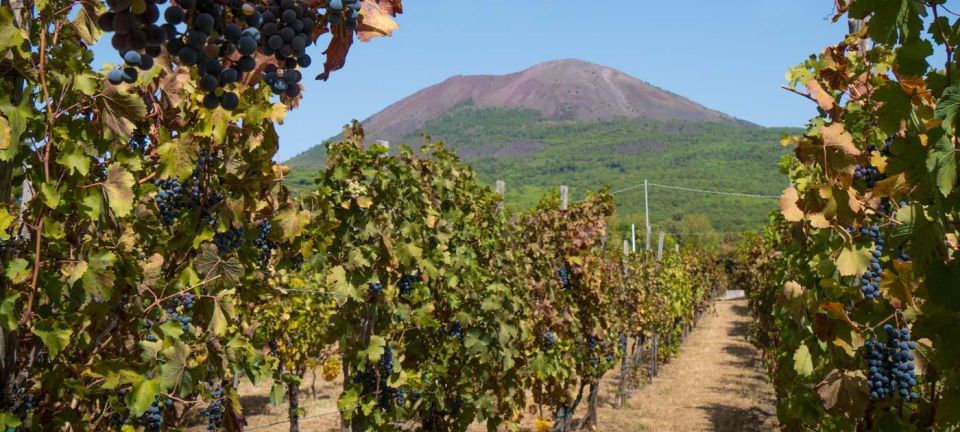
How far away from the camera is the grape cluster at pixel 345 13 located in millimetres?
1327

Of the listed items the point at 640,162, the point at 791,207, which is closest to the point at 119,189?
the point at 791,207

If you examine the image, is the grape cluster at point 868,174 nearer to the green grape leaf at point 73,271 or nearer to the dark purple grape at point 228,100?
the dark purple grape at point 228,100

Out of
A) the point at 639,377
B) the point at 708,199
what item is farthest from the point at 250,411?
the point at 708,199

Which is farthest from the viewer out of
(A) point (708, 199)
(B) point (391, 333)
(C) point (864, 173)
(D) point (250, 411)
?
(A) point (708, 199)

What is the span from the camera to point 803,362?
3645mm

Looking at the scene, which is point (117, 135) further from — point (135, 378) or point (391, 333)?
point (391, 333)

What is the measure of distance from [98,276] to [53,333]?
0.22 metres

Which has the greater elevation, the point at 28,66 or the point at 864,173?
the point at 28,66

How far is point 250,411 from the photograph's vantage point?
12.7 m

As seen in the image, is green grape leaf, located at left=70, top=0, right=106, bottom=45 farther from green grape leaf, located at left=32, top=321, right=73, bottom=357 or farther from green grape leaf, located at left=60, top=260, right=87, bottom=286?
green grape leaf, located at left=32, top=321, right=73, bottom=357

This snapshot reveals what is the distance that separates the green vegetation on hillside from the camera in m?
97.1

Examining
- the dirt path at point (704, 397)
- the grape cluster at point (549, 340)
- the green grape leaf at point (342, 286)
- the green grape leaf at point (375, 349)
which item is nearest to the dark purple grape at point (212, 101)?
the green grape leaf at point (342, 286)

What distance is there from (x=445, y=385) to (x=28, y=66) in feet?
17.2

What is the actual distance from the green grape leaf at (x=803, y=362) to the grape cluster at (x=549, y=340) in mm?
5018
